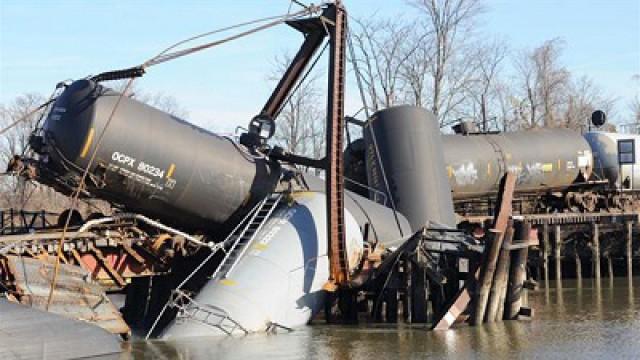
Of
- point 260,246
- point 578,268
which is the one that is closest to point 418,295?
point 260,246

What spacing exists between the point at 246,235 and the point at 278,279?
6.09ft

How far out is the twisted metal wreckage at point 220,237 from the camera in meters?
19.5

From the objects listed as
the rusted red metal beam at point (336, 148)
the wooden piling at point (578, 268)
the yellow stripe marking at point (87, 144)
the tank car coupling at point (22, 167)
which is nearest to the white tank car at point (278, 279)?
the rusted red metal beam at point (336, 148)

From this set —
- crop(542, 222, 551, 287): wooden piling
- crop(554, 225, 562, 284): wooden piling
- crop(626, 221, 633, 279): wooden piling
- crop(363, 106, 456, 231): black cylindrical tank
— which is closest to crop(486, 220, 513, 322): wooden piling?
crop(363, 106, 456, 231): black cylindrical tank

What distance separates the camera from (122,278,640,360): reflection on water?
17.7m

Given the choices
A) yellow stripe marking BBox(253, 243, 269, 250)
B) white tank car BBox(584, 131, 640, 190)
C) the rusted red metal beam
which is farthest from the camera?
white tank car BBox(584, 131, 640, 190)

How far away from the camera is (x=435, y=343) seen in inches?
746

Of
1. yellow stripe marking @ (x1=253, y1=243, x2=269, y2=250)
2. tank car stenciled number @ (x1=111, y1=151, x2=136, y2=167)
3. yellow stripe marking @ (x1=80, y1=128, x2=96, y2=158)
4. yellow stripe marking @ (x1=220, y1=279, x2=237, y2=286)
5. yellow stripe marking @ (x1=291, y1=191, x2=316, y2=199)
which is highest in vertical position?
yellow stripe marking @ (x1=80, y1=128, x2=96, y2=158)

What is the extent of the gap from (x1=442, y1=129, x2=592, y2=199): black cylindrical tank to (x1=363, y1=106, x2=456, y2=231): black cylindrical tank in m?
5.61

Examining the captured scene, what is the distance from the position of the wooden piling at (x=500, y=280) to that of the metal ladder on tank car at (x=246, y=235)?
5257 millimetres

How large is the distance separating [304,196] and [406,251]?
2.97 metres

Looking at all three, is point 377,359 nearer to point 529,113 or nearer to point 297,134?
point 297,134

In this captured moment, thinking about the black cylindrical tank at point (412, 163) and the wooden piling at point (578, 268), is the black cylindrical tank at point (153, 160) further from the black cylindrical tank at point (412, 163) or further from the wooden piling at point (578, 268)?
the wooden piling at point (578, 268)

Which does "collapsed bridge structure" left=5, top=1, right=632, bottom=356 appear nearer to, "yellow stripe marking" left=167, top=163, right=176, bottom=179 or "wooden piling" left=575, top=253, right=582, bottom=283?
"yellow stripe marking" left=167, top=163, right=176, bottom=179
